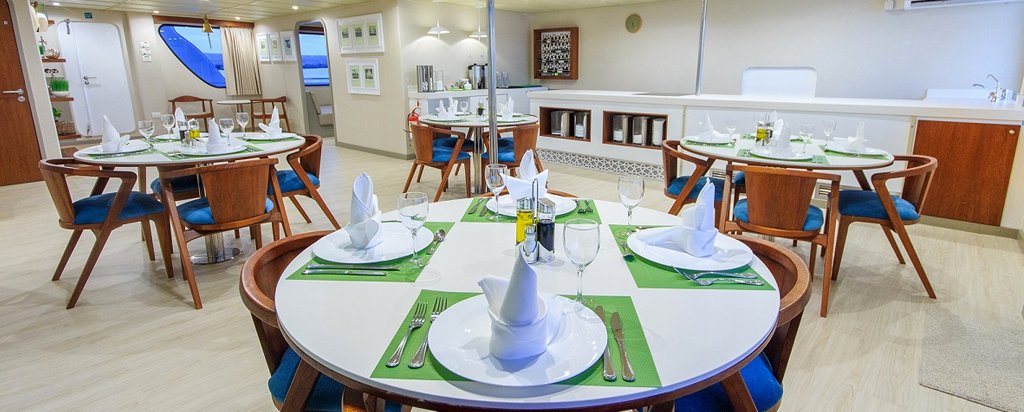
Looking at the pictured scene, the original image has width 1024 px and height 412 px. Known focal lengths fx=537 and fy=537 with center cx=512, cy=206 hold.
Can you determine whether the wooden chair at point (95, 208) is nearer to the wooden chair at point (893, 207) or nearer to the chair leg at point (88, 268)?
the chair leg at point (88, 268)

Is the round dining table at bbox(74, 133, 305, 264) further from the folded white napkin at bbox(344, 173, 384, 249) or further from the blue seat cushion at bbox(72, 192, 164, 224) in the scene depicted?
the folded white napkin at bbox(344, 173, 384, 249)

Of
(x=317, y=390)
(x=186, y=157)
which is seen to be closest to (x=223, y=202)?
(x=186, y=157)

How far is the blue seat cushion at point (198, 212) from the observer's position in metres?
2.67

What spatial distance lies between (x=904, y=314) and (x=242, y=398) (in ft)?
9.67

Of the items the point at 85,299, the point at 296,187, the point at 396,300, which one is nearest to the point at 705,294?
the point at 396,300

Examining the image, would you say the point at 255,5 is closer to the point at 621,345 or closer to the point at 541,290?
the point at 541,290

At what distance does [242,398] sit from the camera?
1991mm

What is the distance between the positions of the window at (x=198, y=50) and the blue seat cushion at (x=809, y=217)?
374 inches

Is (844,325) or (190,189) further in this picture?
(190,189)

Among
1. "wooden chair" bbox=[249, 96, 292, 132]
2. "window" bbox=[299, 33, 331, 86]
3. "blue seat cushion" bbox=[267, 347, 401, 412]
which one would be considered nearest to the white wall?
"window" bbox=[299, 33, 331, 86]

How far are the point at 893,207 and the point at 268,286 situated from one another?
110 inches

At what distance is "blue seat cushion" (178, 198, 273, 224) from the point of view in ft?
8.77

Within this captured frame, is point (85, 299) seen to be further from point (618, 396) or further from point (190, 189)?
point (618, 396)

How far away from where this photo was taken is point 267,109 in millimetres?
9508
